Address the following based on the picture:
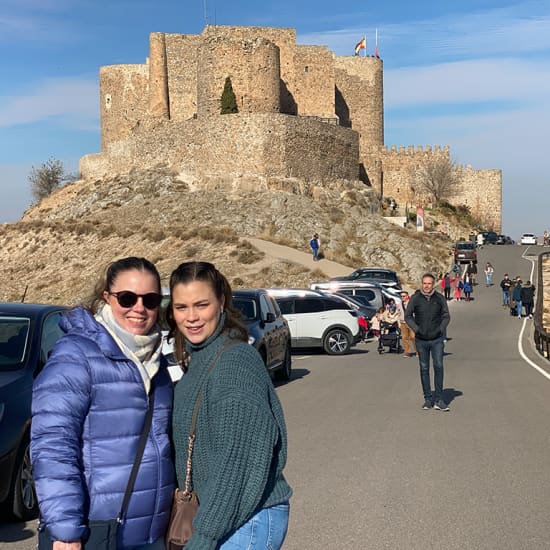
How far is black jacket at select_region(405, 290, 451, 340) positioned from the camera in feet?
41.2

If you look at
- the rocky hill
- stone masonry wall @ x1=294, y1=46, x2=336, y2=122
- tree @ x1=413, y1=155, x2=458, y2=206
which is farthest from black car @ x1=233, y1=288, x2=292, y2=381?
tree @ x1=413, y1=155, x2=458, y2=206

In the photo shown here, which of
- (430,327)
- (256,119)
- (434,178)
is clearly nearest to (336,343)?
(430,327)

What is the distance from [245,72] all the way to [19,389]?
177ft

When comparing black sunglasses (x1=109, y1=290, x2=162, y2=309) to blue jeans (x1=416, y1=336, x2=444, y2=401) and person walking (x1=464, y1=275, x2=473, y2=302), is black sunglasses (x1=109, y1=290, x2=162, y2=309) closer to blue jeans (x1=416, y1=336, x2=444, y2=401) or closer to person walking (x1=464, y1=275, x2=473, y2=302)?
blue jeans (x1=416, y1=336, x2=444, y2=401)

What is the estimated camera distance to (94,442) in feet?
10.9

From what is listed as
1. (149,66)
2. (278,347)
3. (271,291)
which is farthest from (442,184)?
(278,347)

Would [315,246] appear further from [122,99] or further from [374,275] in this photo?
[122,99]

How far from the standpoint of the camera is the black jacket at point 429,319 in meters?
12.6

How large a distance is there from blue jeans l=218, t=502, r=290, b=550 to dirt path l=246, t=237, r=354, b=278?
39.8 metres

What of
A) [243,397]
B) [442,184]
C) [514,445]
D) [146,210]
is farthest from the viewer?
[442,184]

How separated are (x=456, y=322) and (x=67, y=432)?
31.0 metres

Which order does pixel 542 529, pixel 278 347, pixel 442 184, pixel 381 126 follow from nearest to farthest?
pixel 542 529
pixel 278 347
pixel 381 126
pixel 442 184

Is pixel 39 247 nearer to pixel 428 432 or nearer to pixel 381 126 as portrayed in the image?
pixel 381 126

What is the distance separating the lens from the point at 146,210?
5562cm
